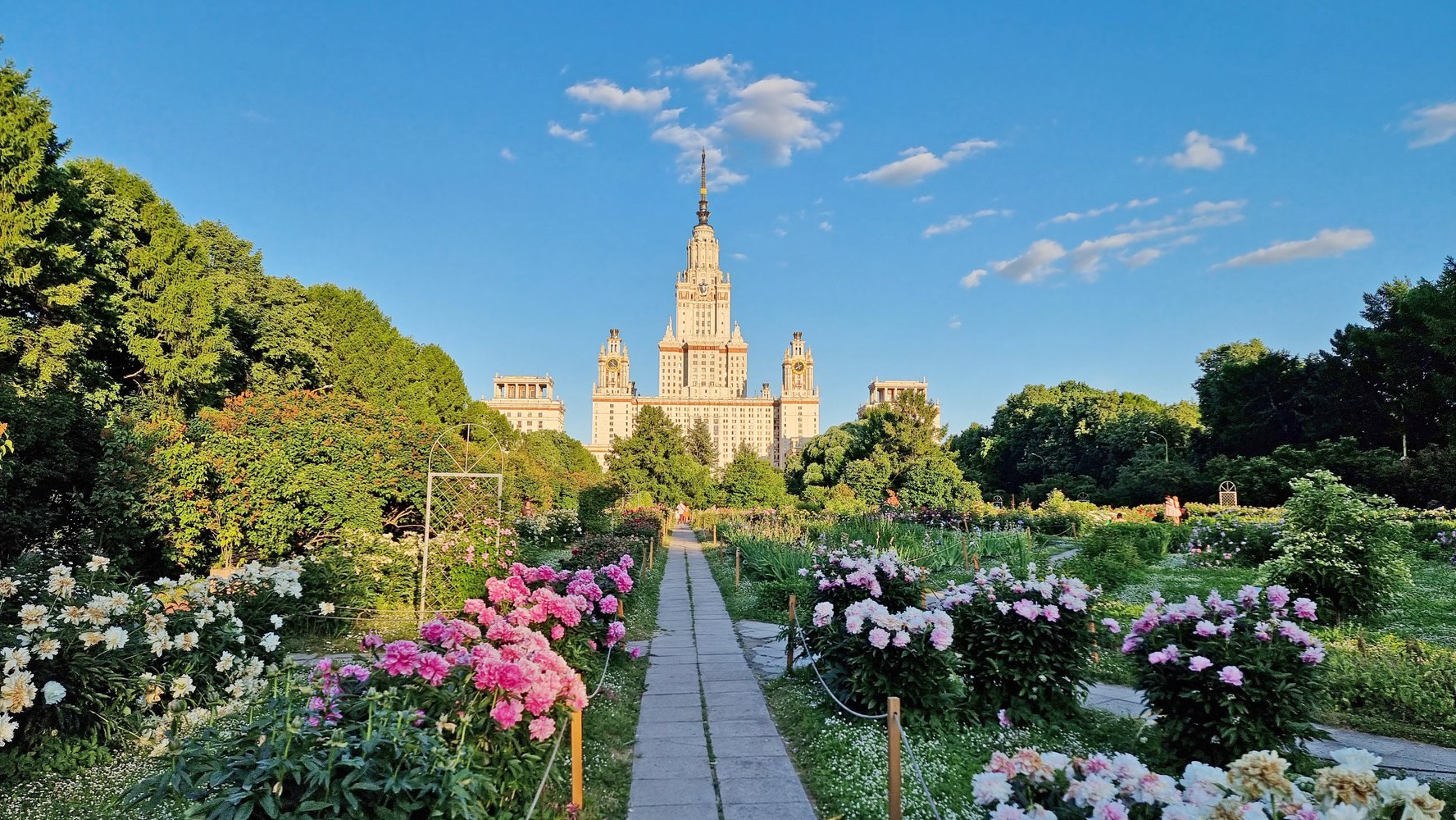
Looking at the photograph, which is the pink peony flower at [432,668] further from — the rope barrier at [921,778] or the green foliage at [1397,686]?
the green foliage at [1397,686]

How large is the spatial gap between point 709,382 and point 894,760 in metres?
104

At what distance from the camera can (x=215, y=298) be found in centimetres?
1973

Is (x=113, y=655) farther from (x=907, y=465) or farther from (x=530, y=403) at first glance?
(x=530, y=403)

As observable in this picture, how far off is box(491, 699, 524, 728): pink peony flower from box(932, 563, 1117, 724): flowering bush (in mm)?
2863

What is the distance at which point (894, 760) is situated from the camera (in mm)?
3006

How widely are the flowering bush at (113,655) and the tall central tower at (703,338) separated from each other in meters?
101

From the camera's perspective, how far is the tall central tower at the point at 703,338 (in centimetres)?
10706

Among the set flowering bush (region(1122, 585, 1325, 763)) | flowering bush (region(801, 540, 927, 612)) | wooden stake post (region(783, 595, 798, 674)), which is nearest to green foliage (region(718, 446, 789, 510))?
wooden stake post (region(783, 595, 798, 674))

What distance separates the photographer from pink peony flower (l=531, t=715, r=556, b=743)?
299 cm

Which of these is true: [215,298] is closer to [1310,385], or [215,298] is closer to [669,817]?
[669,817]

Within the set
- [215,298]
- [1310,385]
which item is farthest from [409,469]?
[1310,385]

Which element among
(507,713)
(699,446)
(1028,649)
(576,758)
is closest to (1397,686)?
(1028,649)

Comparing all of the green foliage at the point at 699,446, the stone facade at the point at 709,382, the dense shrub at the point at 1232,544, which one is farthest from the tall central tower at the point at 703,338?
the dense shrub at the point at 1232,544

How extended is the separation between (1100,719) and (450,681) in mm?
4033
